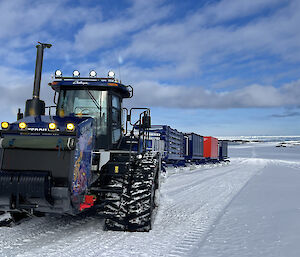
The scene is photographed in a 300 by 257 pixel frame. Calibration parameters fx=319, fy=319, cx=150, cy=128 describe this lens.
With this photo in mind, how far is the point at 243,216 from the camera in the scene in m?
6.64

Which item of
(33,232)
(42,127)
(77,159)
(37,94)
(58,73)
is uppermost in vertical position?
(58,73)

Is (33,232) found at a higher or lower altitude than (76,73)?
lower

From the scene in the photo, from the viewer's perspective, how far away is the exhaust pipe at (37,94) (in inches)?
249

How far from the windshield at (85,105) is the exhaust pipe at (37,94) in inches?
15.1

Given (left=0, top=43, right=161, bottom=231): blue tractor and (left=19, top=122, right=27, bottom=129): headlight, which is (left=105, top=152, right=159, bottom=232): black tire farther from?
(left=19, top=122, right=27, bottom=129): headlight

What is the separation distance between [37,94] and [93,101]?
128 centimetres

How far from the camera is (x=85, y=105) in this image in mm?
6410

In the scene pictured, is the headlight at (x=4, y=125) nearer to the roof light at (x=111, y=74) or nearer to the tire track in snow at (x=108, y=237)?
the tire track in snow at (x=108, y=237)

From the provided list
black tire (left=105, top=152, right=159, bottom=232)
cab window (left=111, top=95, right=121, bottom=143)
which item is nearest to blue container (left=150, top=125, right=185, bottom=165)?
cab window (left=111, top=95, right=121, bottom=143)

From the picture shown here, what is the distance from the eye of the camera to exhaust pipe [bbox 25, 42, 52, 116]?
6.34 m

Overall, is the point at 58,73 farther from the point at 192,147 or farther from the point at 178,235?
the point at 192,147

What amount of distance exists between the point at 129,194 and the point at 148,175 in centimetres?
58

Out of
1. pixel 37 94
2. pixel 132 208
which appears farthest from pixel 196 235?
pixel 37 94

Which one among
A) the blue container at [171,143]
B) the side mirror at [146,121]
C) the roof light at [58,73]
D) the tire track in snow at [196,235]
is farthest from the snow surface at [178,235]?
the blue container at [171,143]
